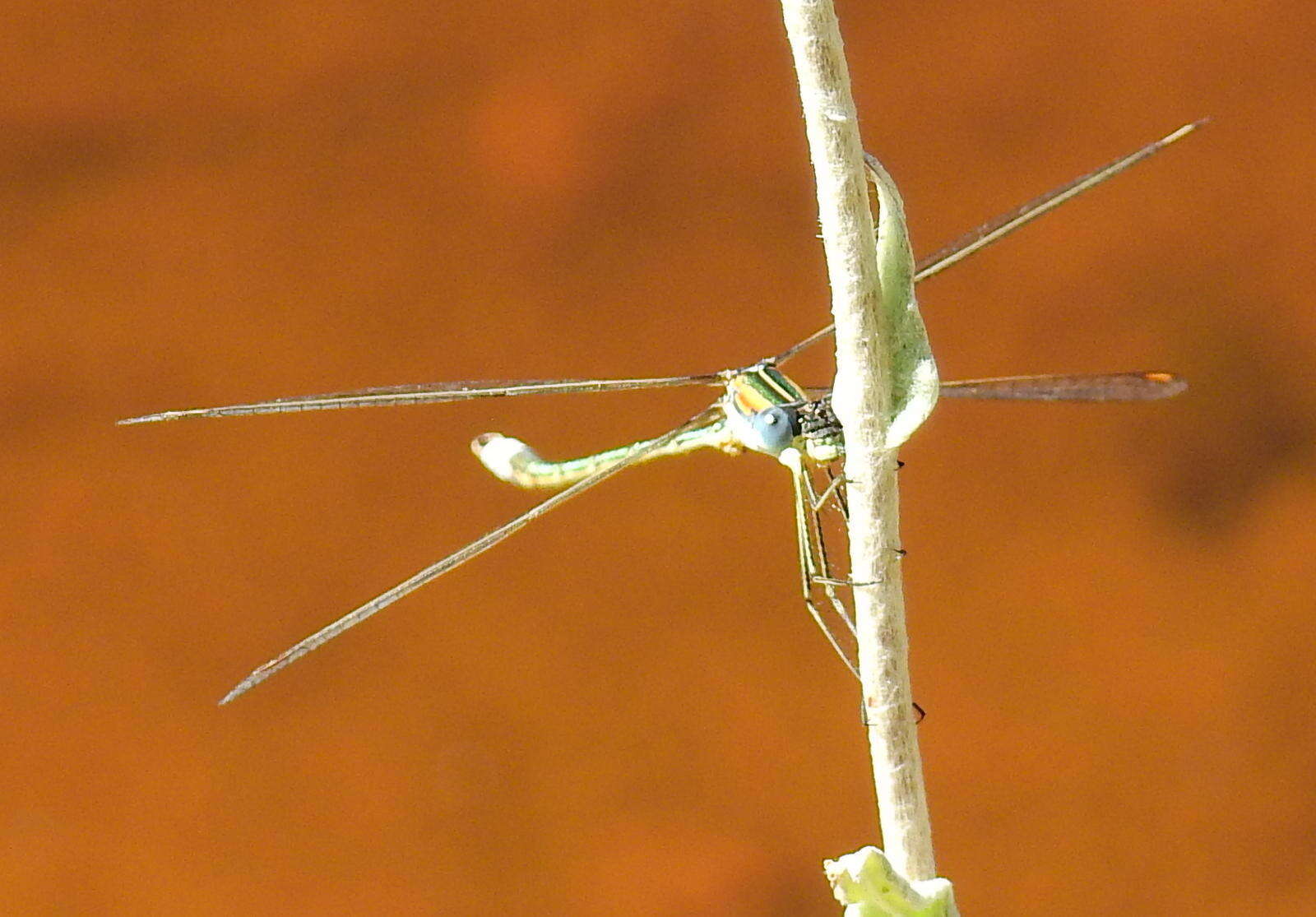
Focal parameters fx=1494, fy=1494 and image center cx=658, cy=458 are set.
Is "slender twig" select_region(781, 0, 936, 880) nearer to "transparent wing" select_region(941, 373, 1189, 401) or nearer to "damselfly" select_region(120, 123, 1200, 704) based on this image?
"damselfly" select_region(120, 123, 1200, 704)

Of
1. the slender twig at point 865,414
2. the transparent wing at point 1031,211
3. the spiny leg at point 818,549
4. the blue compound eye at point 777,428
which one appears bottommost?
the slender twig at point 865,414

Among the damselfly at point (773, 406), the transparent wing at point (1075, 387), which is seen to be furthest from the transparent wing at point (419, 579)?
the transparent wing at point (1075, 387)

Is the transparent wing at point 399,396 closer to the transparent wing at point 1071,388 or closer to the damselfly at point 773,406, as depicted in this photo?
the damselfly at point 773,406

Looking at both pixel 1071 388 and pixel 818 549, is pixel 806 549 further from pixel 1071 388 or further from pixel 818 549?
pixel 1071 388

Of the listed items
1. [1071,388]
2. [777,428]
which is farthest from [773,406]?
[1071,388]

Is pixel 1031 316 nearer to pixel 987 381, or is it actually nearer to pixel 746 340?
pixel 746 340

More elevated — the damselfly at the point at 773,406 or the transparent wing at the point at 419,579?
the damselfly at the point at 773,406
